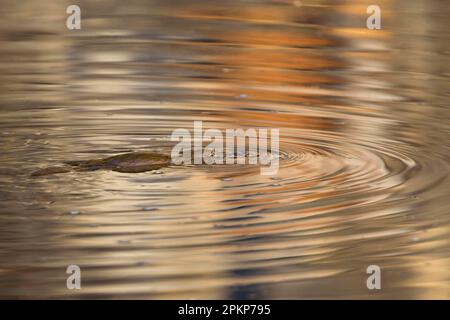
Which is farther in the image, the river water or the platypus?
the platypus

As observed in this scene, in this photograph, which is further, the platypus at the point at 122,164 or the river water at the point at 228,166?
the platypus at the point at 122,164

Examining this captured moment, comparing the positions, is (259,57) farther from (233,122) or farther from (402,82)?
(233,122)
